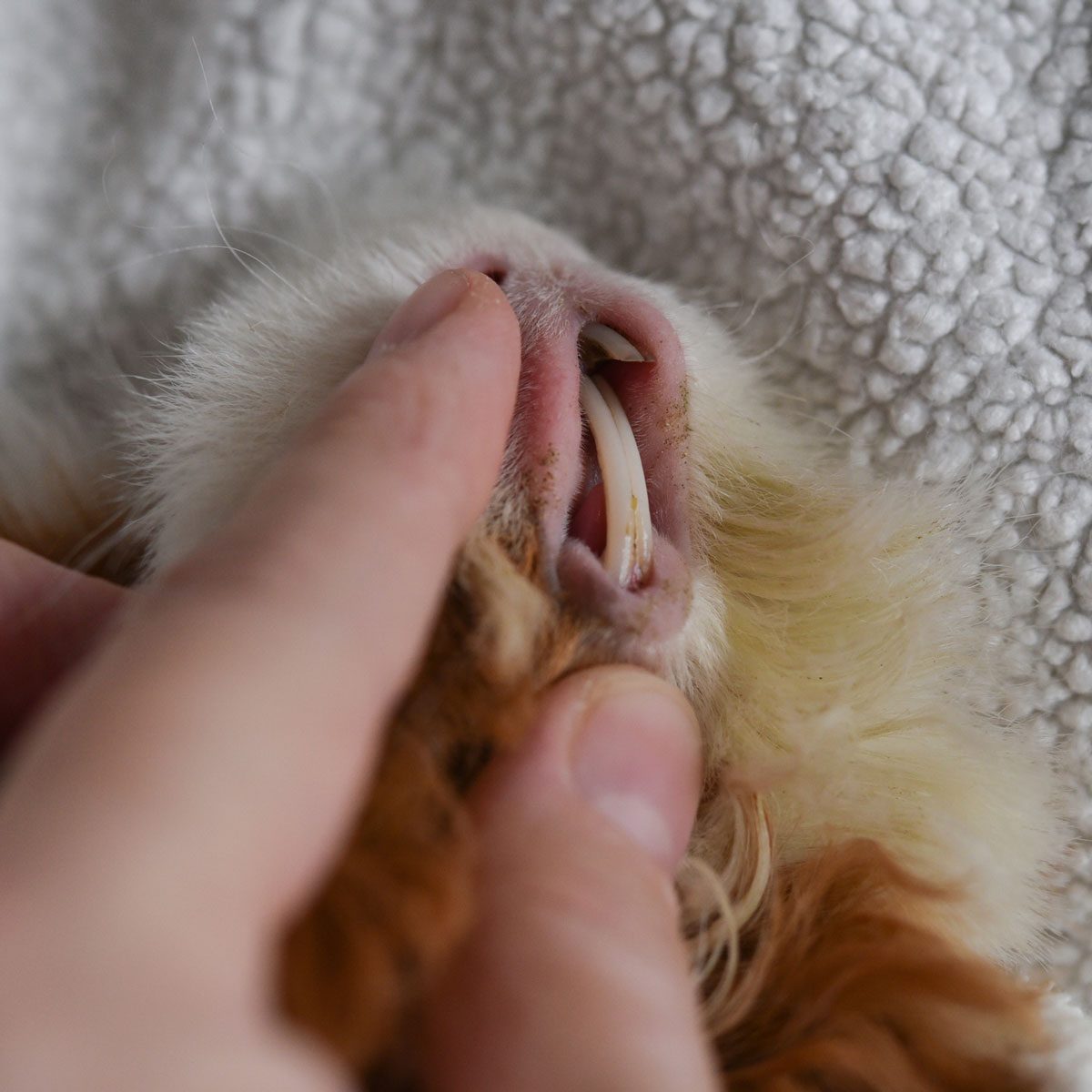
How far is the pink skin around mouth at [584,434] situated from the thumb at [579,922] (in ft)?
0.18

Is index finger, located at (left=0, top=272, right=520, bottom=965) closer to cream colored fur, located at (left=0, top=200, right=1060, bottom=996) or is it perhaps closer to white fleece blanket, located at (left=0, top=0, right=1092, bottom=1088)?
cream colored fur, located at (left=0, top=200, right=1060, bottom=996)

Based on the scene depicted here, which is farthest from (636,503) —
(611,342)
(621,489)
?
(611,342)

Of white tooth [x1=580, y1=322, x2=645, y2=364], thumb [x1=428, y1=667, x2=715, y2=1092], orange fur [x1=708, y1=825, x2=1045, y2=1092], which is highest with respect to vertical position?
white tooth [x1=580, y1=322, x2=645, y2=364]

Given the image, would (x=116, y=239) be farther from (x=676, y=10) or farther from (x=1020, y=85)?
(x=1020, y=85)

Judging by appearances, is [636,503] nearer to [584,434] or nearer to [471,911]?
[584,434]

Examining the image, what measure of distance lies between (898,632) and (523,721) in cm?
32

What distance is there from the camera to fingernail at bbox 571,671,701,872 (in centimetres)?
52

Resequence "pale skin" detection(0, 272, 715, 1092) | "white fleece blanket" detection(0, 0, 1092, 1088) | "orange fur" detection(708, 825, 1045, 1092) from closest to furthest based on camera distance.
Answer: "pale skin" detection(0, 272, 715, 1092) → "orange fur" detection(708, 825, 1045, 1092) → "white fleece blanket" detection(0, 0, 1092, 1088)

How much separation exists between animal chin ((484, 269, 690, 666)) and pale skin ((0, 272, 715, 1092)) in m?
0.05

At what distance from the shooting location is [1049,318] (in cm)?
81

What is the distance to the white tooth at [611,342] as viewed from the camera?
693 mm

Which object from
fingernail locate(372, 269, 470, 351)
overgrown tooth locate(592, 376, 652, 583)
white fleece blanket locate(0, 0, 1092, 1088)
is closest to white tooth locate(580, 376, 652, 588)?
overgrown tooth locate(592, 376, 652, 583)

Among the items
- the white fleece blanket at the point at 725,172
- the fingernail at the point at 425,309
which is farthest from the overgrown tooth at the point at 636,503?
the white fleece blanket at the point at 725,172

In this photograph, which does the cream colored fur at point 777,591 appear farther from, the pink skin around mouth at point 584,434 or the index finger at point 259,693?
the index finger at point 259,693
